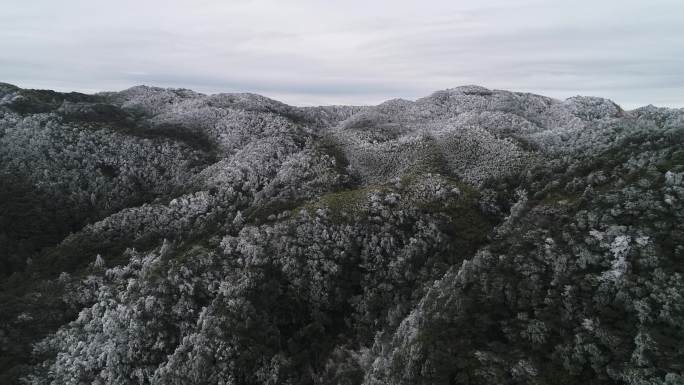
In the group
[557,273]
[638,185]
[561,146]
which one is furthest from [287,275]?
[561,146]

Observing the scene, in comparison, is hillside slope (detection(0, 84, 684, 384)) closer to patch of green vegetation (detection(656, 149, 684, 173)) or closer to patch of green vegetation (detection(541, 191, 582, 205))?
patch of green vegetation (detection(656, 149, 684, 173))

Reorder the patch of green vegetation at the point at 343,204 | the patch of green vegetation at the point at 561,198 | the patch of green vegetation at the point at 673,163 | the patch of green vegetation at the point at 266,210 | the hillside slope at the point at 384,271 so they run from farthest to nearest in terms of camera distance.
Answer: the patch of green vegetation at the point at 266,210
the patch of green vegetation at the point at 343,204
the patch of green vegetation at the point at 561,198
the patch of green vegetation at the point at 673,163
the hillside slope at the point at 384,271

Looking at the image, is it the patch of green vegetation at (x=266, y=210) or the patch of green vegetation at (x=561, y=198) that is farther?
the patch of green vegetation at (x=266, y=210)

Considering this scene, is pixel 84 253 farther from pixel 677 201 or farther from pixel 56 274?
pixel 677 201

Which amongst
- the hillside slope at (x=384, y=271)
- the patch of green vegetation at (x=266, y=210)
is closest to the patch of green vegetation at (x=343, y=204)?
the hillside slope at (x=384, y=271)

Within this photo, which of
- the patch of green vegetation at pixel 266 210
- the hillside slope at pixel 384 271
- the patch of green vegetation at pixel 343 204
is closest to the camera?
the hillside slope at pixel 384 271

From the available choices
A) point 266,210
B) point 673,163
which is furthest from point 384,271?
point 673,163

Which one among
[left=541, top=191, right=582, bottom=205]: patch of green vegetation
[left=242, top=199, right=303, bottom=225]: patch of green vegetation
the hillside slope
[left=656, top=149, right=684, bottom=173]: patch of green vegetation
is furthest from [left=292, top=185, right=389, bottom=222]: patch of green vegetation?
[left=656, top=149, right=684, bottom=173]: patch of green vegetation

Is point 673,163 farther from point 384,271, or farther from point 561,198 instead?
point 384,271

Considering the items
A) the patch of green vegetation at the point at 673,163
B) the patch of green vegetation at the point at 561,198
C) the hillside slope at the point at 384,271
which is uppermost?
the patch of green vegetation at the point at 673,163

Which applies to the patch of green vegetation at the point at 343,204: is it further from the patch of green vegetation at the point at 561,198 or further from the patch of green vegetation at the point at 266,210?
the patch of green vegetation at the point at 561,198
